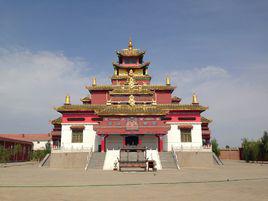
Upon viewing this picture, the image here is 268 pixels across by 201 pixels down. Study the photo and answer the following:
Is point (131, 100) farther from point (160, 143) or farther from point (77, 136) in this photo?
point (77, 136)

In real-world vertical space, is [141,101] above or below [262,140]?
above

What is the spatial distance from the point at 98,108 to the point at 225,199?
110 ft

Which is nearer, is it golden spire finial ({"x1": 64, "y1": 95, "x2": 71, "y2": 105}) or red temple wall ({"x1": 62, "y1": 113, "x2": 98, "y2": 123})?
red temple wall ({"x1": 62, "y1": 113, "x2": 98, "y2": 123})

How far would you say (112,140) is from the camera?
42.2 m

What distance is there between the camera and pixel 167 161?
3450 centimetres

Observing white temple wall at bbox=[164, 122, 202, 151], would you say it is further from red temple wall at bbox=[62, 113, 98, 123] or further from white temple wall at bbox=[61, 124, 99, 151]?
red temple wall at bbox=[62, 113, 98, 123]

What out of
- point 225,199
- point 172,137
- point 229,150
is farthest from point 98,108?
point 229,150

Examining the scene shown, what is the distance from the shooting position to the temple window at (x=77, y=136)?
43031 mm

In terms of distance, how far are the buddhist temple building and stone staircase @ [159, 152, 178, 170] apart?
388 cm

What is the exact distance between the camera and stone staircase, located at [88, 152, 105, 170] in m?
33.7

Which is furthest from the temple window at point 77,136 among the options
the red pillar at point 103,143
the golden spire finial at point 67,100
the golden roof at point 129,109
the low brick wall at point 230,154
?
the low brick wall at point 230,154

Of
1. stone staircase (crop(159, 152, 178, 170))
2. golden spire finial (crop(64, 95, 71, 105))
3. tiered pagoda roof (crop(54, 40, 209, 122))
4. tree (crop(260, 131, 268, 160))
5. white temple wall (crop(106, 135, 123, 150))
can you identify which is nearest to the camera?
stone staircase (crop(159, 152, 178, 170))

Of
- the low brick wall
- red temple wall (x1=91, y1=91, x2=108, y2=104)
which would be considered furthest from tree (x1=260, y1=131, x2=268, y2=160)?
red temple wall (x1=91, y1=91, x2=108, y2=104)

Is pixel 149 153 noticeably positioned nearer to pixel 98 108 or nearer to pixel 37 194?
pixel 98 108
